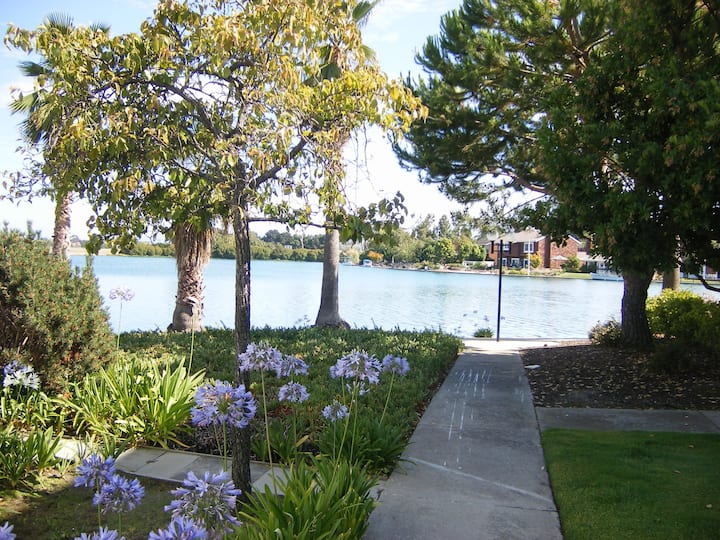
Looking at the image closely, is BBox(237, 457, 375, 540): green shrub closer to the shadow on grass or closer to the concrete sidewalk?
the concrete sidewalk

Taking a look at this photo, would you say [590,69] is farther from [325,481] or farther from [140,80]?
[325,481]

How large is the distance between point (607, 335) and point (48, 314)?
10.3 meters

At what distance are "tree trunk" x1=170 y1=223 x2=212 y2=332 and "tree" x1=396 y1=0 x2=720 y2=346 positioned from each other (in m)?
5.98

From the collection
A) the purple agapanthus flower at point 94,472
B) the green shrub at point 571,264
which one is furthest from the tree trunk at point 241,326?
the green shrub at point 571,264

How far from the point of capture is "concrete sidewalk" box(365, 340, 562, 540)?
11.7ft

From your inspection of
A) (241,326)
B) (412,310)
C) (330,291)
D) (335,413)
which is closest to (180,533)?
(241,326)

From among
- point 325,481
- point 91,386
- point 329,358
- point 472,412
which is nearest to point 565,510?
point 325,481

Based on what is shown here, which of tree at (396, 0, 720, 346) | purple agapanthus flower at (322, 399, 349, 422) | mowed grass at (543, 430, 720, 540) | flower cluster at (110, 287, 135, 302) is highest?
tree at (396, 0, 720, 346)

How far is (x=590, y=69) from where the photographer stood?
7195 millimetres

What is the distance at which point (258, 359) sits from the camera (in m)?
3.45

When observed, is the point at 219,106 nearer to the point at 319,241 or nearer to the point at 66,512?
the point at 66,512

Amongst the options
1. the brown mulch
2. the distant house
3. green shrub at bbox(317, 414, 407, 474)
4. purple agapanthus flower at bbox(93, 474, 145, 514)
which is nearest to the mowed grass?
green shrub at bbox(317, 414, 407, 474)

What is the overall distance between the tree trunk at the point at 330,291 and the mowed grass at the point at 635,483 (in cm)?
901

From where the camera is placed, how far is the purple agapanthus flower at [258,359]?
3.43m
